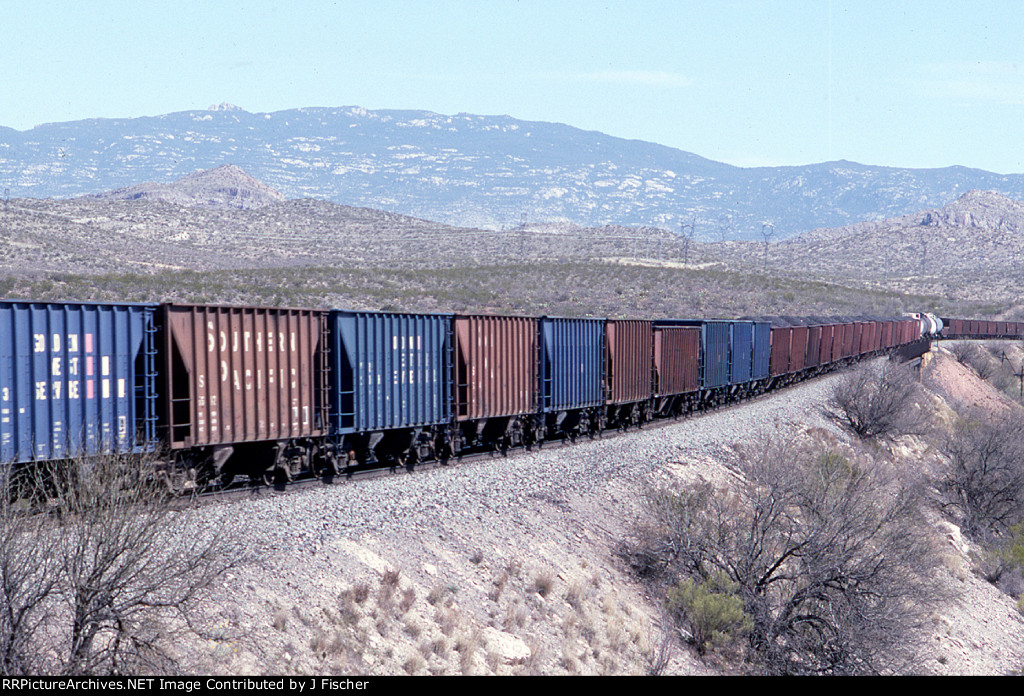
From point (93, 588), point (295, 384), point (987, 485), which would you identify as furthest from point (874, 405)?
point (93, 588)

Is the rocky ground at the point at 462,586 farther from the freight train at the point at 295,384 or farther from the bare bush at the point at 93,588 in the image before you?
the freight train at the point at 295,384

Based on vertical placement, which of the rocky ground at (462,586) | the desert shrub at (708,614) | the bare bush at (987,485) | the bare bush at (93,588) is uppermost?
the bare bush at (93,588)

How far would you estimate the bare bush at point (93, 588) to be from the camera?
9.79 metres

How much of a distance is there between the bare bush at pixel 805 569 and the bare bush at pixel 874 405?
19.4 metres

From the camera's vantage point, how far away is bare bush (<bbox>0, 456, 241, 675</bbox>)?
979cm

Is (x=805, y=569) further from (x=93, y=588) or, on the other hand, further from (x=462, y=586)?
(x=93, y=588)

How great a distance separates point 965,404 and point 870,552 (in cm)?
4185

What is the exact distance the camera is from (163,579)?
413 inches

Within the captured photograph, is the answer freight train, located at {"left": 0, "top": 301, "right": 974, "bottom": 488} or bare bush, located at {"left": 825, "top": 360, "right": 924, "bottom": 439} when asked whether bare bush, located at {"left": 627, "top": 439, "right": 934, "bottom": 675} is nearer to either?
freight train, located at {"left": 0, "top": 301, "right": 974, "bottom": 488}

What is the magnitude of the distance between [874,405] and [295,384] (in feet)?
99.6

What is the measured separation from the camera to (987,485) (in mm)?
35594

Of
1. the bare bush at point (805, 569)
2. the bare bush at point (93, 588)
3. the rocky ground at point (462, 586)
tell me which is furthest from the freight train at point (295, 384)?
the bare bush at point (805, 569)

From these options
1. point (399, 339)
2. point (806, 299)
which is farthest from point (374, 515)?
point (806, 299)

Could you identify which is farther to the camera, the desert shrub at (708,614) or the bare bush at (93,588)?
the desert shrub at (708,614)
